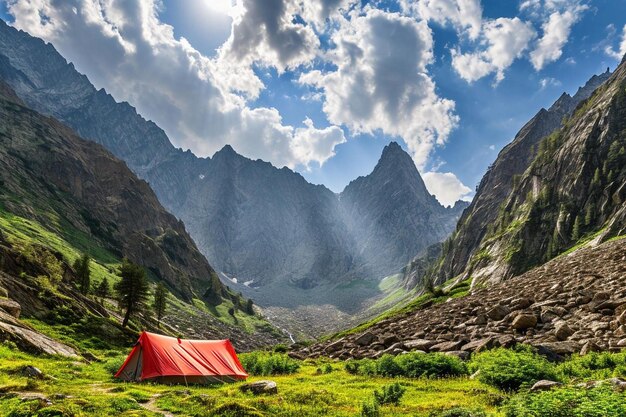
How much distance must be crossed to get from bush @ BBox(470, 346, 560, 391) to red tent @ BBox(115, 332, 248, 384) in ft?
59.2

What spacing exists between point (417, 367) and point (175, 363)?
16.2 meters

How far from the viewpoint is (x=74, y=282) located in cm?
8944

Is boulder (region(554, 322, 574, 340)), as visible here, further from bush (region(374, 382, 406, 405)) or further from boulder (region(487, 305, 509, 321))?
bush (region(374, 382, 406, 405))

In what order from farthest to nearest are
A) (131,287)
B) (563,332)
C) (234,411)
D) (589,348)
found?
1. (131,287)
2. (563,332)
3. (589,348)
4. (234,411)

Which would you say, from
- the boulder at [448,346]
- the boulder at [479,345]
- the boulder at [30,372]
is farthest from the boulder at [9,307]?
the boulder at [479,345]

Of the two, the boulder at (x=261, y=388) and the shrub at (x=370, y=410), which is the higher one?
the boulder at (x=261, y=388)

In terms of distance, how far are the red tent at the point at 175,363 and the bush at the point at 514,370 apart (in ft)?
59.2

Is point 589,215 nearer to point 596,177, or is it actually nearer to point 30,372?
point 596,177

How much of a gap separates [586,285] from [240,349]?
10218 cm

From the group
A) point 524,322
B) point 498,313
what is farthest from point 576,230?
point 524,322

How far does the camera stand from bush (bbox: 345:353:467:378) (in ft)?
69.1

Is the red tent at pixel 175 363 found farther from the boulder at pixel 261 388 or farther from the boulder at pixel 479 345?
the boulder at pixel 479 345

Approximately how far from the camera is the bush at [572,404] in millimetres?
9680

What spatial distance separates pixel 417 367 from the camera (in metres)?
22.1
